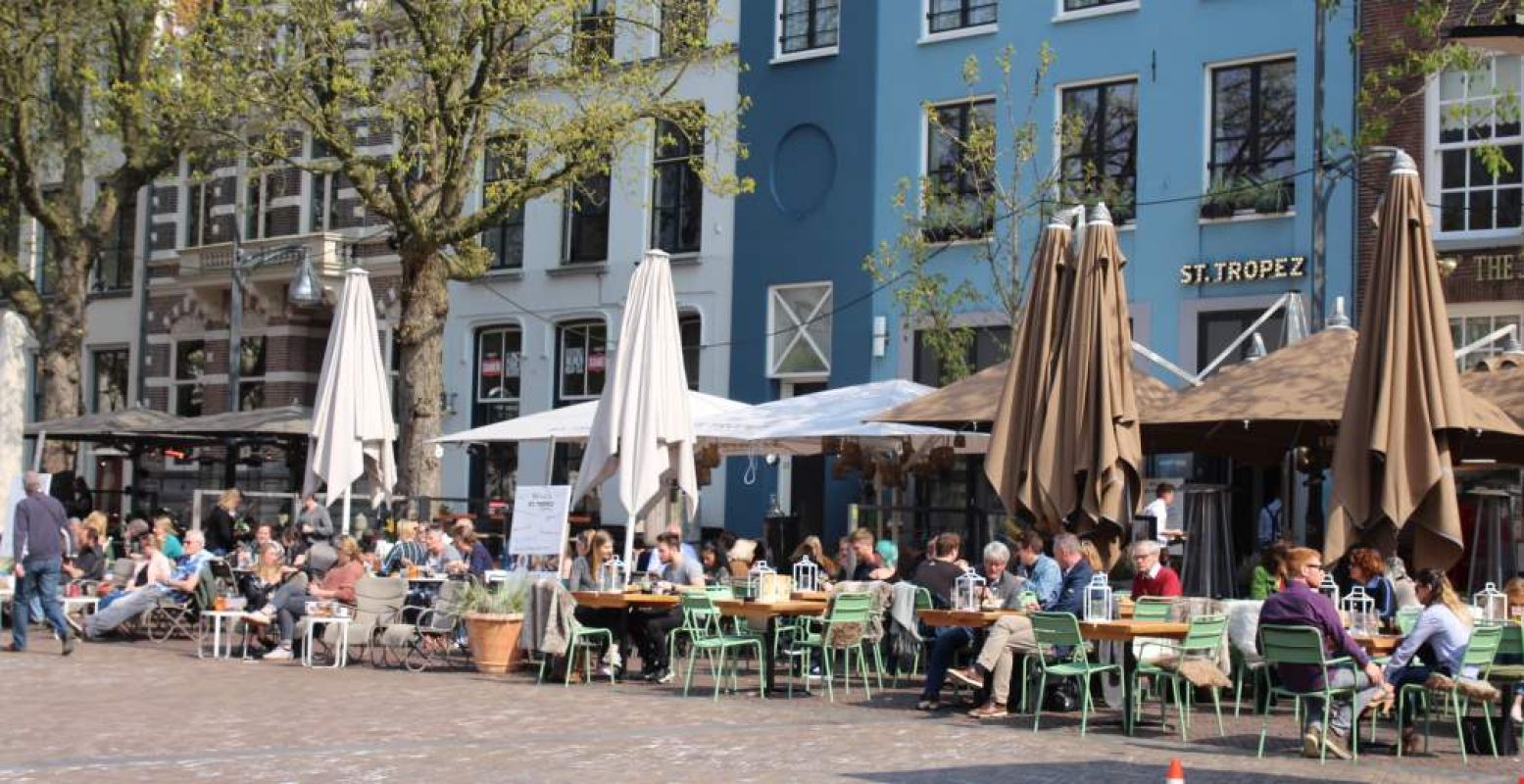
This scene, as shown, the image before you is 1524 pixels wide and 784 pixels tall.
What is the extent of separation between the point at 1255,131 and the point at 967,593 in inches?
502

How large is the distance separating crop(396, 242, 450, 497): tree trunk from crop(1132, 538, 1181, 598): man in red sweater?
39.1 ft

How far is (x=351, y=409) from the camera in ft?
75.4

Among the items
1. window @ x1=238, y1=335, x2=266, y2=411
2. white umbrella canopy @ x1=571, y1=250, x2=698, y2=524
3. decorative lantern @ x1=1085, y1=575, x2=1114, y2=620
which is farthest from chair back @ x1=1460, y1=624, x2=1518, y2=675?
window @ x1=238, y1=335, x2=266, y2=411

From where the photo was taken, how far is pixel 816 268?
3059 centimetres

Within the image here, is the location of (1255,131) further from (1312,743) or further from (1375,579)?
(1312,743)

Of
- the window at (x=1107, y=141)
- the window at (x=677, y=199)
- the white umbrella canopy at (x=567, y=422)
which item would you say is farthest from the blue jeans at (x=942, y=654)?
the window at (x=677, y=199)

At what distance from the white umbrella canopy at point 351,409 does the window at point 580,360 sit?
1005 centimetres

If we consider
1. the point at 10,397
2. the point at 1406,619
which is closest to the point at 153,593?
the point at 10,397

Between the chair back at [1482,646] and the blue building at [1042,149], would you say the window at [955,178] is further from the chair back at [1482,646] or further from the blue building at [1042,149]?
the chair back at [1482,646]

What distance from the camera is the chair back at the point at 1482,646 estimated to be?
1325cm

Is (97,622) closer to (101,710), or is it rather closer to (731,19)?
(101,710)

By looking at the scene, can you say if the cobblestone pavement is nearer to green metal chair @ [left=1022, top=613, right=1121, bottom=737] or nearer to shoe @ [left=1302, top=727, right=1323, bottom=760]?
shoe @ [left=1302, top=727, right=1323, bottom=760]

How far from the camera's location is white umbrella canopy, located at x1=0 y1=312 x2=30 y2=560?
26.6 meters

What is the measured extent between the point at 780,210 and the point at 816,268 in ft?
3.92
